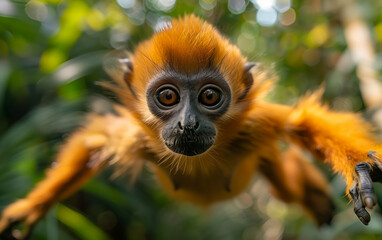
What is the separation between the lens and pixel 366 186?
A: 1420 mm

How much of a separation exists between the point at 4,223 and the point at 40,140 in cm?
106

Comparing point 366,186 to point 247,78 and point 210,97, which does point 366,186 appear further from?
point 247,78

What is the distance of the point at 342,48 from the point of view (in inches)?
147


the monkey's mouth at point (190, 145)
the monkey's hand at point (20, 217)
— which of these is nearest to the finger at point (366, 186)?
the monkey's mouth at point (190, 145)

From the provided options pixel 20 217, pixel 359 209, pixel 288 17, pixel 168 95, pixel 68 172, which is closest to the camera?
pixel 359 209

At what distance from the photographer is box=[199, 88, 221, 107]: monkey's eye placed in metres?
2.07

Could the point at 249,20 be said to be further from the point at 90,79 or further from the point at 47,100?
the point at 47,100

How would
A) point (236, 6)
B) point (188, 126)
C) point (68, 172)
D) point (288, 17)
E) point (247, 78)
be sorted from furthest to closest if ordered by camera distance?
point (288, 17) < point (236, 6) < point (68, 172) < point (247, 78) < point (188, 126)

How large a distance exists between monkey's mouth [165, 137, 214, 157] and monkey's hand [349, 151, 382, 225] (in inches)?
30.2

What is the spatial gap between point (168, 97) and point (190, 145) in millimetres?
331

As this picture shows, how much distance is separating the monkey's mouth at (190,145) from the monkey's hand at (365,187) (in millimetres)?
767

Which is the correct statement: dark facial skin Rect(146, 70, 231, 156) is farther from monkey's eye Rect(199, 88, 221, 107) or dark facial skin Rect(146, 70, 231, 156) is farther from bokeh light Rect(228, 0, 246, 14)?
bokeh light Rect(228, 0, 246, 14)

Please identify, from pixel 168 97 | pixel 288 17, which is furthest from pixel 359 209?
pixel 288 17

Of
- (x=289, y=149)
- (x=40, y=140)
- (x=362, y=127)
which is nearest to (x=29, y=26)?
(x=40, y=140)
